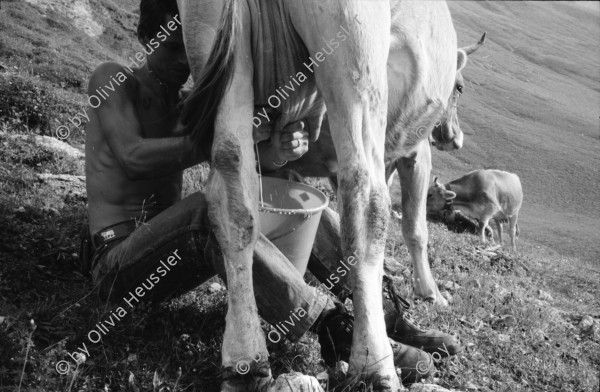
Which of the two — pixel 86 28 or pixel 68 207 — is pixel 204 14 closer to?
pixel 68 207

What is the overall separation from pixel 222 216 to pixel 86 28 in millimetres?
14430

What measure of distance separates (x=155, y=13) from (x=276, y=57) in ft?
3.97

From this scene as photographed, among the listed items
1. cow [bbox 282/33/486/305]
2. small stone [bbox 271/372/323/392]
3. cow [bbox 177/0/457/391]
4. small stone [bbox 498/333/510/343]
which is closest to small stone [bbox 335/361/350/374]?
cow [bbox 177/0/457/391]

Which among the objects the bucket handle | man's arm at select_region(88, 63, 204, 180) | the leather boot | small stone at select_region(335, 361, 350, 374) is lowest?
the leather boot

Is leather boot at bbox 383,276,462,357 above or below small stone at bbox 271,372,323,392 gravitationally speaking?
below

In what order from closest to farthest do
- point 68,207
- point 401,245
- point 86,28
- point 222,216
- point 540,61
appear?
point 222,216, point 68,207, point 401,245, point 540,61, point 86,28

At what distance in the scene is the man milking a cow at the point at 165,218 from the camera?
131 inches

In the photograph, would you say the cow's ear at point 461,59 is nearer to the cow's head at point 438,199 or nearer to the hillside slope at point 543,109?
the hillside slope at point 543,109

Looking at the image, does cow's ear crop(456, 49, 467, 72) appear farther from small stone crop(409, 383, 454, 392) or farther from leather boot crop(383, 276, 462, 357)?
small stone crop(409, 383, 454, 392)

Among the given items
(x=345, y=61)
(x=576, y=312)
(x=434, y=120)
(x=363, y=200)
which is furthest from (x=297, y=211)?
(x=576, y=312)

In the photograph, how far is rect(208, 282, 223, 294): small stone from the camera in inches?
171

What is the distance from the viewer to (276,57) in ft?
11.4

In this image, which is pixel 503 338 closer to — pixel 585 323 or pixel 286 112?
pixel 585 323

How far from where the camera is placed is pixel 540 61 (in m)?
13.5
